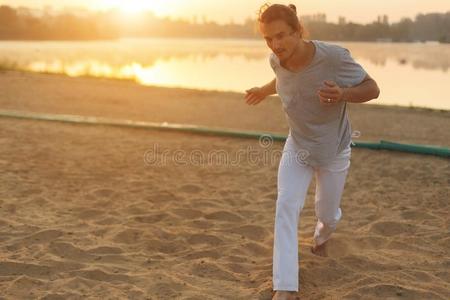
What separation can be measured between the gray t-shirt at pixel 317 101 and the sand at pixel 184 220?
0.88 meters

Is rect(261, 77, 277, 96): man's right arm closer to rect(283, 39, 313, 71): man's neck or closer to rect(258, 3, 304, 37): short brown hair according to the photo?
rect(283, 39, 313, 71): man's neck

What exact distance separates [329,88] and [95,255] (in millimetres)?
1974

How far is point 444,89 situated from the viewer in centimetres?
2169

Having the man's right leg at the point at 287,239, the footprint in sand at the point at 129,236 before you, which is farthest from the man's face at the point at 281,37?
the footprint in sand at the point at 129,236

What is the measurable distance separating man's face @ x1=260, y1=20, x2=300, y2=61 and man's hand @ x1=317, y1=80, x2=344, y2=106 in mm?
271

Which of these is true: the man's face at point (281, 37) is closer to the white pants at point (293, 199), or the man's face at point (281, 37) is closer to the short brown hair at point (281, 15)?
the short brown hair at point (281, 15)

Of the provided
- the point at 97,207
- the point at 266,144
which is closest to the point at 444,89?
the point at 266,144

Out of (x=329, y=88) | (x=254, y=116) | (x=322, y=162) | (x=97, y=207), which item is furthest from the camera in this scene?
(x=254, y=116)

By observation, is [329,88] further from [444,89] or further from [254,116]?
[444,89]

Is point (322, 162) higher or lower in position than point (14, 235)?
higher

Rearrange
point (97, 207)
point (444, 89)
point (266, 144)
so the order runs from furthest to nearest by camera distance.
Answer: point (444, 89) → point (266, 144) → point (97, 207)

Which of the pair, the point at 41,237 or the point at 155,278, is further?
the point at 41,237

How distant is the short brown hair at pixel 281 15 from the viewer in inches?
119

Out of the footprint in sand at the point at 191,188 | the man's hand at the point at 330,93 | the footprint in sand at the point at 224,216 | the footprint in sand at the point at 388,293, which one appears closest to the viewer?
Answer: the man's hand at the point at 330,93
